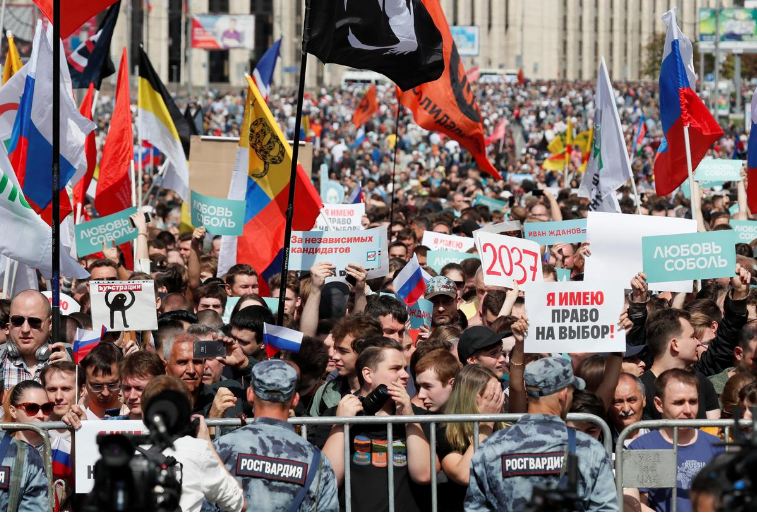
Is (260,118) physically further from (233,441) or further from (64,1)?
(233,441)

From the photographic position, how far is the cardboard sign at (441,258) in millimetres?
12680

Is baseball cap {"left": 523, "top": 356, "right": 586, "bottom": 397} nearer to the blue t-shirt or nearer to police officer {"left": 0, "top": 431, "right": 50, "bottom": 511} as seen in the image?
the blue t-shirt

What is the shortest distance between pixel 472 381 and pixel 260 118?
520cm

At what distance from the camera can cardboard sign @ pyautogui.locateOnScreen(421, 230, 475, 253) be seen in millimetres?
13398

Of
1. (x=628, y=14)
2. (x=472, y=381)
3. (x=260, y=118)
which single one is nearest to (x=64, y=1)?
(x=260, y=118)

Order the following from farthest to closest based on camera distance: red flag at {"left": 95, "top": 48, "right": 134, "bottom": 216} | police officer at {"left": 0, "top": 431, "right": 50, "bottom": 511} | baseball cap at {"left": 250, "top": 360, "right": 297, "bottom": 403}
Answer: red flag at {"left": 95, "top": 48, "right": 134, "bottom": 216} < police officer at {"left": 0, "top": 431, "right": 50, "bottom": 511} < baseball cap at {"left": 250, "top": 360, "right": 297, "bottom": 403}

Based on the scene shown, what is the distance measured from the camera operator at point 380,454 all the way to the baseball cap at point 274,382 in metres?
0.71

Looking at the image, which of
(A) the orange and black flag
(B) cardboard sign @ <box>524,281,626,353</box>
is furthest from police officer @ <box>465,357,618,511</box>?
(A) the orange and black flag

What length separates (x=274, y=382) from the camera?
619 cm

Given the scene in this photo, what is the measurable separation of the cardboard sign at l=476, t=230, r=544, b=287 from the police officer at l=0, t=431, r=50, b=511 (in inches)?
168

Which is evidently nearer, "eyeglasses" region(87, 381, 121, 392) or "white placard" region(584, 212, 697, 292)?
"eyeglasses" region(87, 381, 121, 392)

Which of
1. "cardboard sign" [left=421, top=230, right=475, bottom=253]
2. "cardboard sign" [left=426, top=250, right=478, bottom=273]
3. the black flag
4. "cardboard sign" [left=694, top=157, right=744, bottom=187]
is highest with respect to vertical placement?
the black flag

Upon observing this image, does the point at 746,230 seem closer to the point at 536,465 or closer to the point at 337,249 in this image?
the point at 337,249

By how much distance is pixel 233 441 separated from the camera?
20.2 ft
